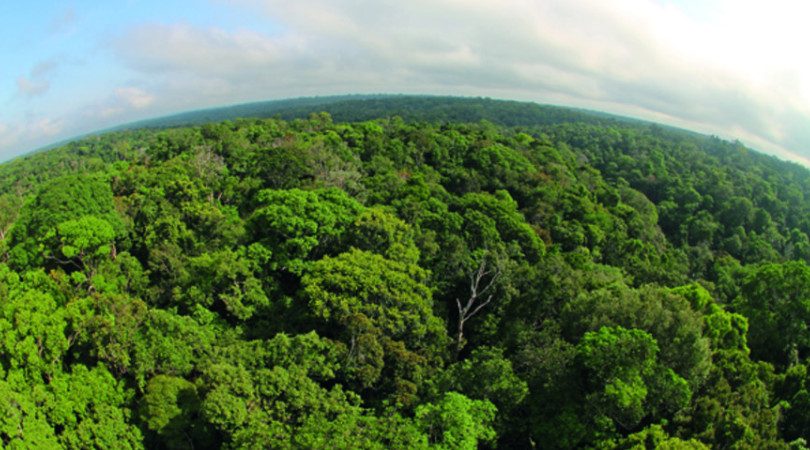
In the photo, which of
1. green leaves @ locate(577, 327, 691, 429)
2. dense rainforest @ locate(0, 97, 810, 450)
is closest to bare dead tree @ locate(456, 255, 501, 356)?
dense rainforest @ locate(0, 97, 810, 450)

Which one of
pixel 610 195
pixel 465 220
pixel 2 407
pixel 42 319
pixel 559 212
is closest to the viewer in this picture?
pixel 2 407

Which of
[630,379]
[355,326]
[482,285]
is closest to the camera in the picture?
[630,379]

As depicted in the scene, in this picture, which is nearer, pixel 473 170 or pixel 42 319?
pixel 42 319

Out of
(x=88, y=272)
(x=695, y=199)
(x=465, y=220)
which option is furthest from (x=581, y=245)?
(x=695, y=199)

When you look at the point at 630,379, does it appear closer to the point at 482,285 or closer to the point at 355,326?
the point at 355,326

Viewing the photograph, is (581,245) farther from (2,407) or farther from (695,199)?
(695,199)

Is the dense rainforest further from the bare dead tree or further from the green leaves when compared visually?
the bare dead tree

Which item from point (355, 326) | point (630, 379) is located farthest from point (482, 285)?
point (630, 379)

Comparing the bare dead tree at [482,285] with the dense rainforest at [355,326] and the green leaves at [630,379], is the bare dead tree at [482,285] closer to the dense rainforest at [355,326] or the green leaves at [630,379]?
the dense rainforest at [355,326]
